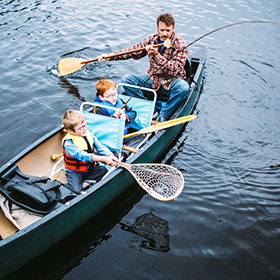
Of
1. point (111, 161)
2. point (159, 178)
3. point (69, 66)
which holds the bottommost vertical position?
point (159, 178)

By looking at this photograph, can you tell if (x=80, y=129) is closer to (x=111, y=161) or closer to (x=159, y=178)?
(x=111, y=161)

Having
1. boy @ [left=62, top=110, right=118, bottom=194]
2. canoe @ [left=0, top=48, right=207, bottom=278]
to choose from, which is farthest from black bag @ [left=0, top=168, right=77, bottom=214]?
boy @ [left=62, top=110, right=118, bottom=194]

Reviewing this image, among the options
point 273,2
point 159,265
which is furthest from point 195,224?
point 273,2

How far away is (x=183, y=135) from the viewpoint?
19.2ft

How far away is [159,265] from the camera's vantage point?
3459 millimetres

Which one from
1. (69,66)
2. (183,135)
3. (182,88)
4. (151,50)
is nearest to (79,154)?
(151,50)

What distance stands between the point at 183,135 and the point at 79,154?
2.94m

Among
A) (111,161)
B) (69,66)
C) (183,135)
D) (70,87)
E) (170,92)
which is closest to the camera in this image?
(111,161)

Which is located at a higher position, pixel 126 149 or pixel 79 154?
pixel 79 154

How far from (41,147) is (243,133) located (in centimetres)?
427

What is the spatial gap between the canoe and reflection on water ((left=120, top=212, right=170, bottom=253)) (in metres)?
0.53

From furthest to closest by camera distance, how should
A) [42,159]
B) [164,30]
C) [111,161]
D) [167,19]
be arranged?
[164,30] < [167,19] < [42,159] < [111,161]

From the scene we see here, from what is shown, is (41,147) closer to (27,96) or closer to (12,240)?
(12,240)

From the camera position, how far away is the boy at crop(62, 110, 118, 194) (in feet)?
11.3
